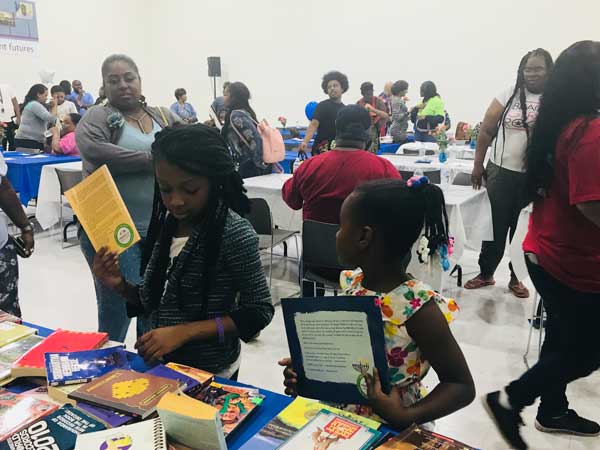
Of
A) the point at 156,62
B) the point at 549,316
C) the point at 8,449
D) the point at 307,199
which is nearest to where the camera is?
the point at 8,449

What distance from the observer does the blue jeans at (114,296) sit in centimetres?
203

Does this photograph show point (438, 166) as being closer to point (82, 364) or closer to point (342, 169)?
point (342, 169)

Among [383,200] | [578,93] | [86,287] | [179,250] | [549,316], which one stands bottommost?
[86,287]

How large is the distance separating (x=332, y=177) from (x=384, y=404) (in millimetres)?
1841

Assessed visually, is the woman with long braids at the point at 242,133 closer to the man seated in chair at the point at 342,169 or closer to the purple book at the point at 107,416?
the man seated in chair at the point at 342,169

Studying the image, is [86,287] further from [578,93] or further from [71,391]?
[578,93]

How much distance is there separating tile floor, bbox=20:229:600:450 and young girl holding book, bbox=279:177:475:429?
3.99 ft

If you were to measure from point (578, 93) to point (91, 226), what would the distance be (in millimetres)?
1399

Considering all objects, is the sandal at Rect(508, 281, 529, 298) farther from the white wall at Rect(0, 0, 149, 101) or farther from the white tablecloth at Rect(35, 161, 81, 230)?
the white wall at Rect(0, 0, 149, 101)

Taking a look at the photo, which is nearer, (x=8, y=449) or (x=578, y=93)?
(x=8, y=449)

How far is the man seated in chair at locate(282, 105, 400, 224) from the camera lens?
2.71 metres

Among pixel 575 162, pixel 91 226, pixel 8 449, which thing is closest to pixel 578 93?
pixel 575 162

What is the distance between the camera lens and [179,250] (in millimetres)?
1352

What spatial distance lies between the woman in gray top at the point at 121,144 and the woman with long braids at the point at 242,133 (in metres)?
1.94
